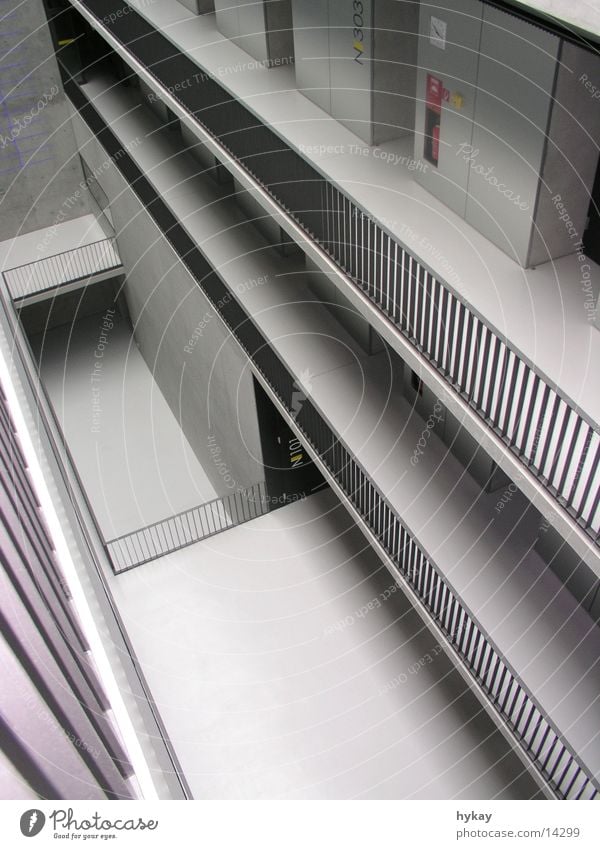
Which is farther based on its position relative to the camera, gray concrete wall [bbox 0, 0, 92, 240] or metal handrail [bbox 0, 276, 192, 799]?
gray concrete wall [bbox 0, 0, 92, 240]

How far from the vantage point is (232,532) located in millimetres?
11281

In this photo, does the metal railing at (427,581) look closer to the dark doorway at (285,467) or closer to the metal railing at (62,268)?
the dark doorway at (285,467)

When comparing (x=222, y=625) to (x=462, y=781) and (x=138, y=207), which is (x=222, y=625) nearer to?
(x=462, y=781)

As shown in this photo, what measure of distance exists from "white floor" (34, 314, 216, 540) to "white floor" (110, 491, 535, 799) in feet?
16.3

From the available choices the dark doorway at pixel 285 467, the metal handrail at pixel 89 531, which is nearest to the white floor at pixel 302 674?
the metal handrail at pixel 89 531

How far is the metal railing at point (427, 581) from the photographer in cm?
641

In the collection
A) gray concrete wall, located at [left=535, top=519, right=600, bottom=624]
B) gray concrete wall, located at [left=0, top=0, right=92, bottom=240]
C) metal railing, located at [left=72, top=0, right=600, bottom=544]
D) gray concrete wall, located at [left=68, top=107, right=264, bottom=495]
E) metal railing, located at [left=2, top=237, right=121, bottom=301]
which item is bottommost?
gray concrete wall, located at [left=535, top=519, right=600, bottom=624]

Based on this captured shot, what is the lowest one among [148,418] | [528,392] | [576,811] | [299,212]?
[576,811]

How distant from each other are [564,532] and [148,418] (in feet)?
45.7

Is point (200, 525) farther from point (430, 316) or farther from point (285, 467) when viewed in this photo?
point (430, 316)

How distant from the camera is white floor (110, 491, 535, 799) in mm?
8539

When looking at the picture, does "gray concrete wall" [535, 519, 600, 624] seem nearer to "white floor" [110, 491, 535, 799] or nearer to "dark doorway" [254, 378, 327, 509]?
"white floor" [110, 491, 535, 799]

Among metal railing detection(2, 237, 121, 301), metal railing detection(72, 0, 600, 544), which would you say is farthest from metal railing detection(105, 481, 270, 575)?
metal railing detection(2, 237, 121, 301)

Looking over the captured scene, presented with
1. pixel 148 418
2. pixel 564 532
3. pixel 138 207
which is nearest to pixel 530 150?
pixel 564 532
